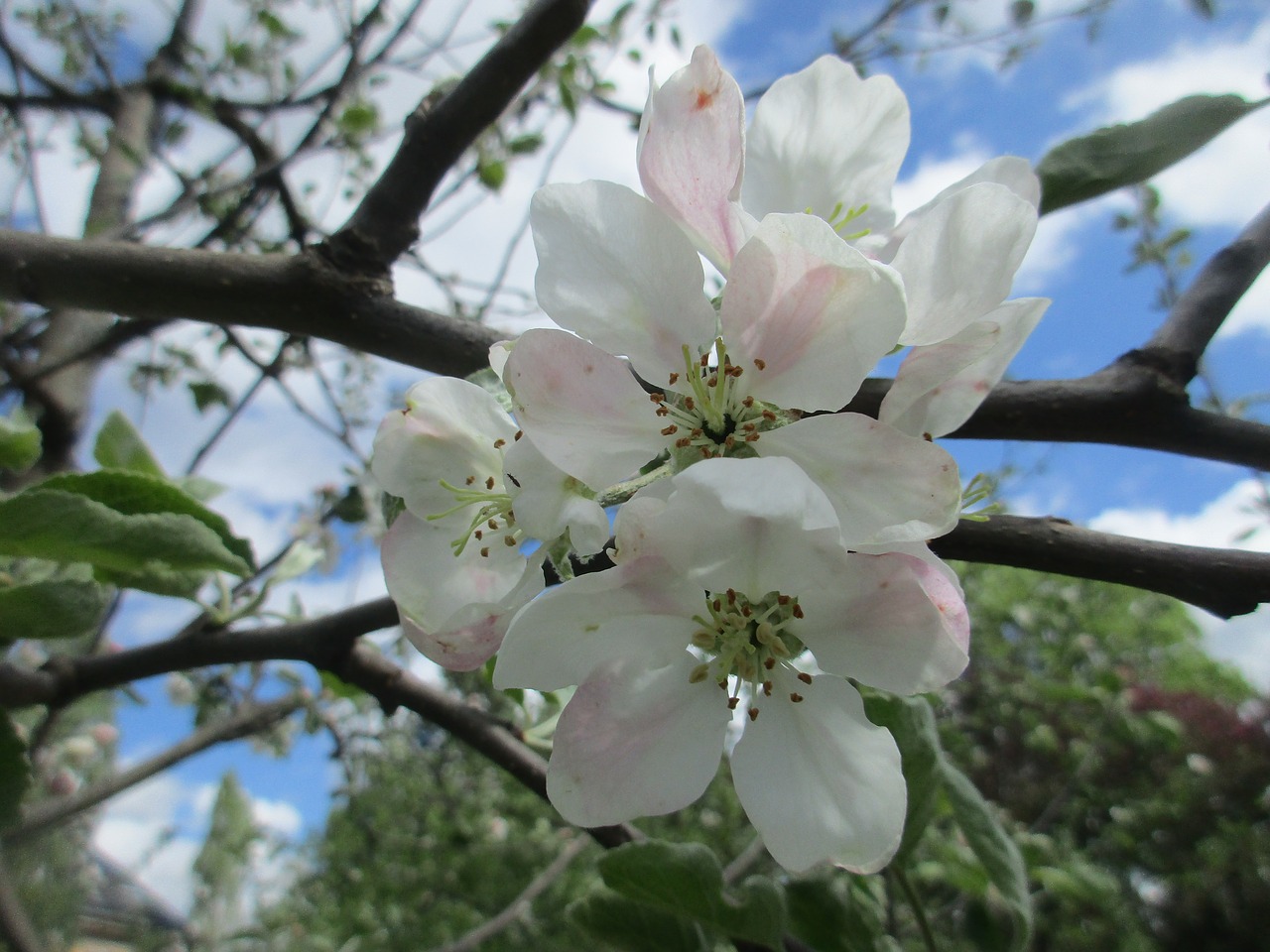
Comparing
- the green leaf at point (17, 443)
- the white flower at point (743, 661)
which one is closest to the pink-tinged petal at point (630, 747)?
the white flower at point (743, 661)

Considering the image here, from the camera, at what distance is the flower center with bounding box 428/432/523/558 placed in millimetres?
618

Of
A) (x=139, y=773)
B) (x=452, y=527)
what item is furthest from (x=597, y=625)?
(x=139, y=773)

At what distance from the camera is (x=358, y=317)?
2.69 feet

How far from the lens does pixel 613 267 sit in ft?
1.73

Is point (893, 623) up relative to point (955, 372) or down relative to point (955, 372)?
down

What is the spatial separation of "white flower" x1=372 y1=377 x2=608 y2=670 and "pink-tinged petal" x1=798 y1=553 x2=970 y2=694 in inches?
7.7

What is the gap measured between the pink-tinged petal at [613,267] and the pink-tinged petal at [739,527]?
12cm

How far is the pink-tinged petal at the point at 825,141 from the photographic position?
2.28ft

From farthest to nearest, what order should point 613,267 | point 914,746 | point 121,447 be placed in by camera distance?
point 121,447 → point 914,746 → point 613,267

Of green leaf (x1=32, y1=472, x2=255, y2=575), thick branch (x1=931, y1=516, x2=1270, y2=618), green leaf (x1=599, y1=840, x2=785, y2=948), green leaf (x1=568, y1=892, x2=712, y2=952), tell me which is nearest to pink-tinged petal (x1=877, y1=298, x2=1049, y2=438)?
thick branch (x1=931, y1=516, x2=1270, y2=618)

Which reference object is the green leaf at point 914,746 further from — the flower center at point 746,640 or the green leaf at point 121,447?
the green leaf at point 121,447

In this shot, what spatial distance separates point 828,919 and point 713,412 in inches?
20.4

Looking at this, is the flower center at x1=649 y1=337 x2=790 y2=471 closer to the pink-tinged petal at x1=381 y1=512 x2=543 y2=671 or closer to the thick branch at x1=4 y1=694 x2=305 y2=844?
the pink-tinged petal at x1=381 y1=512 x2=543 y2=671

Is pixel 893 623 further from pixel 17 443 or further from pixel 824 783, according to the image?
pixel 17 443
